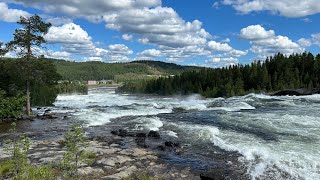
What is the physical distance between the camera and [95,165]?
17.0 m

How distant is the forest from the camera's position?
345 feet

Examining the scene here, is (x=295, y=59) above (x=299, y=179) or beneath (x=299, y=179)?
above

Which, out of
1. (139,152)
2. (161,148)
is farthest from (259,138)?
(139,152)

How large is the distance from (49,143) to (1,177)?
8291 mm

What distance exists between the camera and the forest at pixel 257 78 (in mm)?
105250

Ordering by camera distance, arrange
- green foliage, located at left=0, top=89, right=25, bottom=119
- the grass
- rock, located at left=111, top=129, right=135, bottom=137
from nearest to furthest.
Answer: the grass → rock, located at left=111, top=129, right=135, bottom=137 → green foliage, located at left=0, top=89, right=25, bottom=119

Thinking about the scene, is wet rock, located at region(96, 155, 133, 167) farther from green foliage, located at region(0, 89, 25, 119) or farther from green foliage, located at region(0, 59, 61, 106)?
green foliage, located at region(0, 59, 61, 106)

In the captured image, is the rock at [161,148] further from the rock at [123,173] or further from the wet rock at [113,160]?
the rock at [123,173]

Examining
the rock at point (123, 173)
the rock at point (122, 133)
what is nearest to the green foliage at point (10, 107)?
the rock at point (122, 133)

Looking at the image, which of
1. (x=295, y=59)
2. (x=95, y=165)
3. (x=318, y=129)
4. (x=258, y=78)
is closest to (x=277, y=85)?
(x=258, y=78)

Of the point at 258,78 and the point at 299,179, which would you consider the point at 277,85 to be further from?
the point at 299,179

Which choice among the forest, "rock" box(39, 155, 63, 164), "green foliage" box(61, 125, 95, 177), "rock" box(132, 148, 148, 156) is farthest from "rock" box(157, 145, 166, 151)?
the forest

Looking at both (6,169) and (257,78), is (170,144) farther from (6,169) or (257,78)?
(257,78)

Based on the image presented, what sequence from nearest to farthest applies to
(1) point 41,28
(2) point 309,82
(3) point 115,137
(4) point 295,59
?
(3) point 115,137, (1) point 41,28, (2) point 309,82, (4) point 295,59
